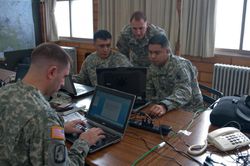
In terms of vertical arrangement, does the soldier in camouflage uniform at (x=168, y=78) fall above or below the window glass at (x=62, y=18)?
below

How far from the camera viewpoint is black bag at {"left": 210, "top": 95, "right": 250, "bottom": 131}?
Answer: 1.51m

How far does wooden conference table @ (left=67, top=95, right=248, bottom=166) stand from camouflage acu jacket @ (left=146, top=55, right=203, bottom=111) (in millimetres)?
375

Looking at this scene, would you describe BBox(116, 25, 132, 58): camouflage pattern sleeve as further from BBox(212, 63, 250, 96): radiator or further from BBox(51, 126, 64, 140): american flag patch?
BBox(51, 126, 64, 140): american flag patch

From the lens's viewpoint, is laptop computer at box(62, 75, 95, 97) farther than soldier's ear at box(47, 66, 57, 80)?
Yes

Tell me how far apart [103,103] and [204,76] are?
2.42 m

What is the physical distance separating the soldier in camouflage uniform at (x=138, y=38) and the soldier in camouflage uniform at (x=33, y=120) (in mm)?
1709

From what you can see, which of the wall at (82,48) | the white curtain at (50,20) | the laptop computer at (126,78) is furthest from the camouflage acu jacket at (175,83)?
the white curtain at (50,20)

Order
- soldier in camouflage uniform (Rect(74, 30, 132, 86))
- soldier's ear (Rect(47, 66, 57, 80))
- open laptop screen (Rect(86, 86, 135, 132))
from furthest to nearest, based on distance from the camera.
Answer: soldier in camouflage uniform (Rect(74, 30, 132, 86))
open laptop screen (Rect(86, 86, 135, 132))
soldier's ear (Rect(47, 66, 57, 80))

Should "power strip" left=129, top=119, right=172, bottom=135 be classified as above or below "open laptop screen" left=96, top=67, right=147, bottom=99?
below

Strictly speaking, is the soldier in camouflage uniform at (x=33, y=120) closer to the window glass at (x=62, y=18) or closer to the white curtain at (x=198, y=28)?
the white curtain at (x=198, y=28)

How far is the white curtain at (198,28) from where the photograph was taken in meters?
3.35

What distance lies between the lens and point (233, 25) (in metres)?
3.44

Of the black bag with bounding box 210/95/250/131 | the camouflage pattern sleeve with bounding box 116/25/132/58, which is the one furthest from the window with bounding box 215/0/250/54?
the black bag with bounding box 210/95/250/131

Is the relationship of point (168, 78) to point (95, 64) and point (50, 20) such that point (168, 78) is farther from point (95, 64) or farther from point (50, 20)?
point (50, 20)
